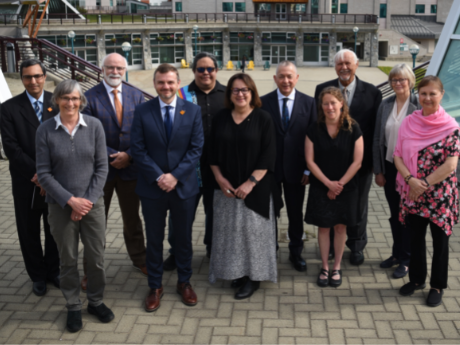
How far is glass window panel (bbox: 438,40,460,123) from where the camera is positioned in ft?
26.5

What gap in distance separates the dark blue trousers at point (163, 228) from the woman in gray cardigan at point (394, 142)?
6.63 feet

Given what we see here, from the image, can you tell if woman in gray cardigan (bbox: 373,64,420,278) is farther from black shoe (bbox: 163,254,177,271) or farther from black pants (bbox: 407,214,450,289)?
black shoe (bbox: 163,254,177,271)

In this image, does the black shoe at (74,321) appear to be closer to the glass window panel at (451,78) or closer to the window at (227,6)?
the glass window panel at (451,78)

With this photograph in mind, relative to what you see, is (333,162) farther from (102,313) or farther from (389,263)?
(102,313)

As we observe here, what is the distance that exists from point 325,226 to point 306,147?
828mm

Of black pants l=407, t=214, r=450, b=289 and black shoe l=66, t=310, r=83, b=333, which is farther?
black pants l=407, t=214, r=450, b=289

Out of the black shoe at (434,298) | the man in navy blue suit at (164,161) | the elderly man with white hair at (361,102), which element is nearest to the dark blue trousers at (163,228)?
the man in navy blue suit at (164,161)

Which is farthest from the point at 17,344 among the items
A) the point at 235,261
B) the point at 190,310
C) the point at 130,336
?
the point at 235,261

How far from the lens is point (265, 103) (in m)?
5.14

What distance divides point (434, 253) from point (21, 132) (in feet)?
13.3

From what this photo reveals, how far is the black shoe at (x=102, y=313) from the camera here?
172 inches

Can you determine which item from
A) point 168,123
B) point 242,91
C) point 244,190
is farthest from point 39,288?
point 242,91

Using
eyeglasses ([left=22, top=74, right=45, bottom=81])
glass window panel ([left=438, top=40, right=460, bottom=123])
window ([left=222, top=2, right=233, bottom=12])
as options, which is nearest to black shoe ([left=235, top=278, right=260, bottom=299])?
eyeglasses ([left=22, top=74, right=45, bottom=81])

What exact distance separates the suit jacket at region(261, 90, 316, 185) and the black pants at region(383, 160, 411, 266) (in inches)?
35.5
